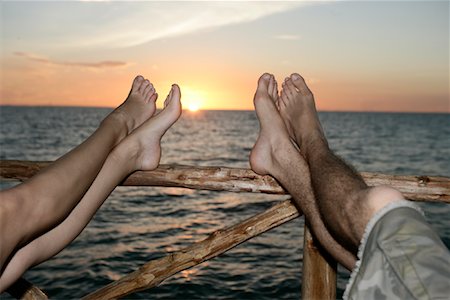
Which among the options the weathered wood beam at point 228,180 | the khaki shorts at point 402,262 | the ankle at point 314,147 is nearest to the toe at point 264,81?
the ankle at point 314,147

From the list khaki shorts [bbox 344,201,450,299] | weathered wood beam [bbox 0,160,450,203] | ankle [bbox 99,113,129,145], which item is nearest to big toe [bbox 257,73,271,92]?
weathered wood beam [bbox 0,160,450,203]

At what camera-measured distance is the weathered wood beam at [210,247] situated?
216cm

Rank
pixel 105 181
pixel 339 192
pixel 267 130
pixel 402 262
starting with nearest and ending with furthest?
1. pixel 402 262
2. pixel 339 192
3. pixel 105 181
4. pixel 267 130

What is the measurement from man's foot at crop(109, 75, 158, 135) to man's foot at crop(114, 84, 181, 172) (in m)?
0.10

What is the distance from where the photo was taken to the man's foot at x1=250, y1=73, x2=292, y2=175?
7.48ft

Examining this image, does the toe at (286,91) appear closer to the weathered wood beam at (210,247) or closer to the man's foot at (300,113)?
the man's foot at (300,113)

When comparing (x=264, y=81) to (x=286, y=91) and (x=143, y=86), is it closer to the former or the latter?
(x=286, y=91)

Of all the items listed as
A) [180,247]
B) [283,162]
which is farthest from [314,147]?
[180,247]

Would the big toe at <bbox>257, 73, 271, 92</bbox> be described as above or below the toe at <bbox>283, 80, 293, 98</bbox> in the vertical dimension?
above

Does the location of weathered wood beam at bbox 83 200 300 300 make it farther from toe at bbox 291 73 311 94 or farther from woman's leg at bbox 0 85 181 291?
toe at bbox 291 73 311 94

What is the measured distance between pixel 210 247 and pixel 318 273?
0.53 metres

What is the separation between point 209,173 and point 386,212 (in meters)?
1.06

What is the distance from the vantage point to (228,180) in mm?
2199

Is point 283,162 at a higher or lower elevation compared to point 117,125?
lower
